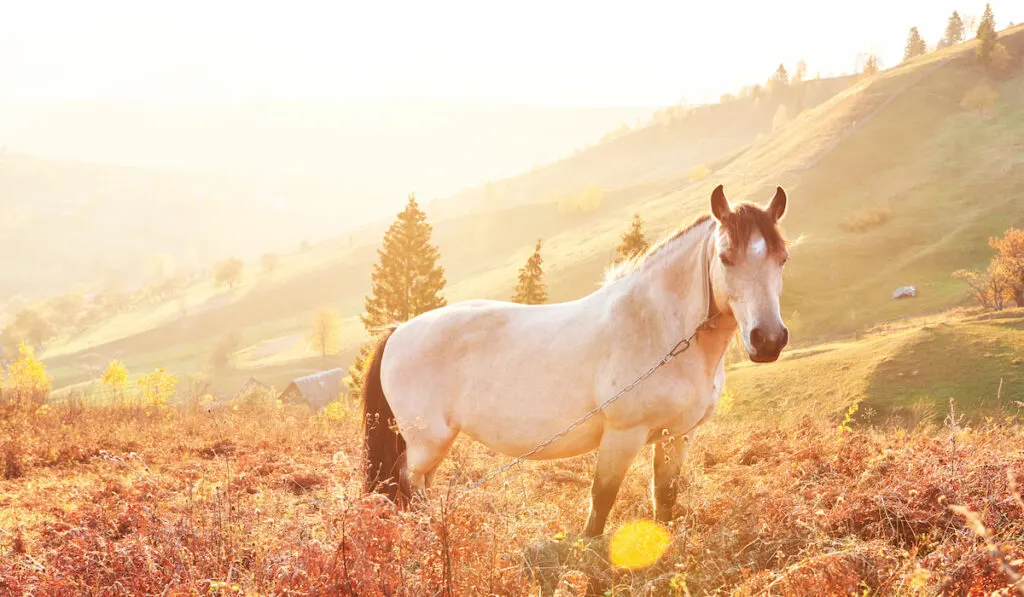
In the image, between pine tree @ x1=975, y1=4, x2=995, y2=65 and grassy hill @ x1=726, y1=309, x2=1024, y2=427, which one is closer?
grassy hill @ x1=726, y1=309, x2=1024, y2=427

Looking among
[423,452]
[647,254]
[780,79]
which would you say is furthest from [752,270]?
[780,79]

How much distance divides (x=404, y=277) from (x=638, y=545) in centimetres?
2766

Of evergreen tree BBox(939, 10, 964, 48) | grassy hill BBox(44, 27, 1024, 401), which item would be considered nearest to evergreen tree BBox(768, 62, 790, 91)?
Result: evergreen tree BBox(939, 10, 964, 48)

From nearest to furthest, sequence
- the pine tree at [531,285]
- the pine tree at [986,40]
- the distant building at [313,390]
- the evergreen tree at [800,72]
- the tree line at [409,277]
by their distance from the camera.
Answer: the pine tree at [531,285], the tree line at [409,277], the distant building at [313,390], the pine tree at [986,40], the evergreen tree at [800,72]

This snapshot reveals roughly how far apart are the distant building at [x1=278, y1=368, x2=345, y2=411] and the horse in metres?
50.9

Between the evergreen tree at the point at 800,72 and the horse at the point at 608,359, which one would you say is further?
the evergreen tree at the point at 800,72

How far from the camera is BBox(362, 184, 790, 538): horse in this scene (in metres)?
3.96

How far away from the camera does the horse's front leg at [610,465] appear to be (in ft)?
14.5

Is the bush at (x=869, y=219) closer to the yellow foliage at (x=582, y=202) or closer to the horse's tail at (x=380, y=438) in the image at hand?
the yellow foliage at (x=582, y=202)

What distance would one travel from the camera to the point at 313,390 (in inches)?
2157

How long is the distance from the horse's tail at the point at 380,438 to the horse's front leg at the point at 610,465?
198cm

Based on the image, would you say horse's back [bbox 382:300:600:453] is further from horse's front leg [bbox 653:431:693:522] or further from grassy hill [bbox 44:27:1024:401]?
grassy hill [bbox 44:27:1024:401]

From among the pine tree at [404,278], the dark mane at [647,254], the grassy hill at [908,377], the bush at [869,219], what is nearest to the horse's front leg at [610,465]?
the dark mane at [647,254]

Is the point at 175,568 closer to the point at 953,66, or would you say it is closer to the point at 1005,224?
the point at 1005,224
